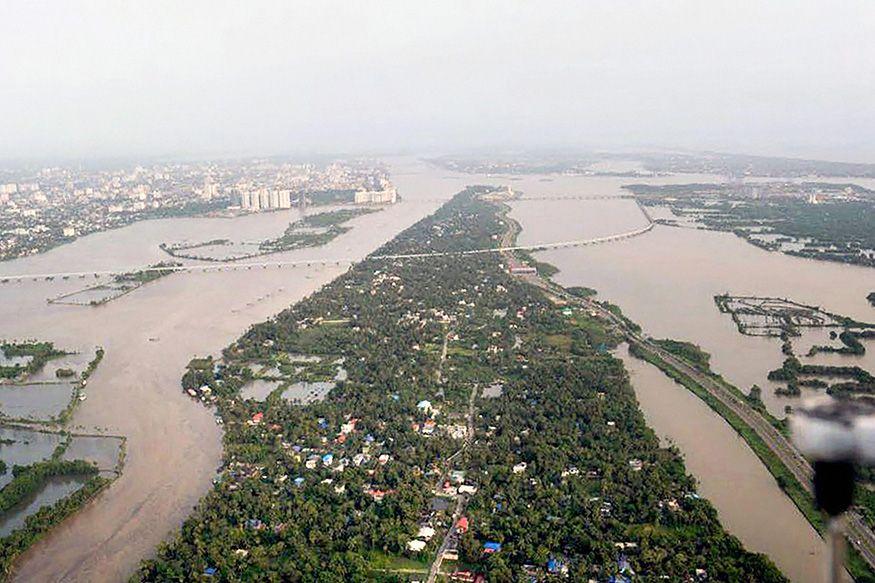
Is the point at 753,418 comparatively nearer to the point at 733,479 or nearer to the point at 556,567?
the point at 733,479

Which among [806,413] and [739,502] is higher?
[806,413]

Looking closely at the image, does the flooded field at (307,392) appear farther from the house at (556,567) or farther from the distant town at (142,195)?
the distant town at (142,195)

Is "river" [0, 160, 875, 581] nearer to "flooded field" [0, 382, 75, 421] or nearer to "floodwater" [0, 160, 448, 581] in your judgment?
"floodwater" [0, 160, 448, 581]

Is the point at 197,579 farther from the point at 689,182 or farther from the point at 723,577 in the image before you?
the point at 689,182

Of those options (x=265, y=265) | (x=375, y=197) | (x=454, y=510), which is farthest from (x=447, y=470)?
(x=375, y=197)

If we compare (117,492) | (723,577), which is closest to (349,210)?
(117,492)

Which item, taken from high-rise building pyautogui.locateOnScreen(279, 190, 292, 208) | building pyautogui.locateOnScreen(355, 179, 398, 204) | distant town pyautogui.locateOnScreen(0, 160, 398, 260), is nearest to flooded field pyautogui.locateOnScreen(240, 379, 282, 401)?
distant town pyautogui.locateOnScreen(0, 160, 398, 260)
